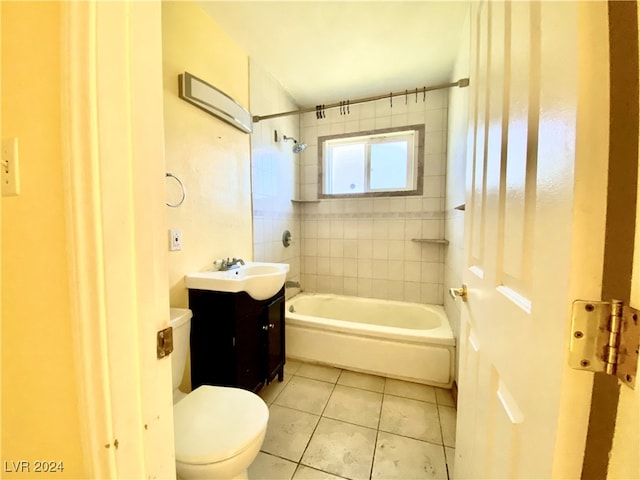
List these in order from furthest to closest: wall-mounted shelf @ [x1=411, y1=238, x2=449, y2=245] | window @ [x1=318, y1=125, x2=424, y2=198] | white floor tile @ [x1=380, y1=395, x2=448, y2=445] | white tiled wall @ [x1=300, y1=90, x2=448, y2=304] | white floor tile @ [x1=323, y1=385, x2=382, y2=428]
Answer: window @ [x1=318, y1=125, x2=424, y2=198], white tiled wall @ [x1=300, y1=90, x2=448, y2=304], wall-mounted shelf @ [x1=411, y1=238, x2=449, y2=245], white floor tile @ [x1=323, y1=385, x2=382, y2=428], white floor tile @ [x1=380, y1=395, x2=448, y2=445]

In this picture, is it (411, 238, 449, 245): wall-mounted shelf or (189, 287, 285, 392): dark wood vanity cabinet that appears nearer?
(189, 287, 285, 392): dark wood vanity cabinet

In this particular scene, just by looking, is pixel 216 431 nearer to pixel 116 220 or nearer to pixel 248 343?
pixel 248 343

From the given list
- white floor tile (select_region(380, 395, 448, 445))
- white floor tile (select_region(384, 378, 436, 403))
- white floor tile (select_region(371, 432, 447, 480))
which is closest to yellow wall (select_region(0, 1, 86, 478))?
white floor tile (select_region(371, 432, 447, 480))

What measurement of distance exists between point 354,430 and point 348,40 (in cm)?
261

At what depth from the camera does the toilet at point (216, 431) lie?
837 mm

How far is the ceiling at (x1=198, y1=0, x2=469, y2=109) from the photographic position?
4.99ft

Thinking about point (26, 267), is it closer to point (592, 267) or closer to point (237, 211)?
point (592, 267)

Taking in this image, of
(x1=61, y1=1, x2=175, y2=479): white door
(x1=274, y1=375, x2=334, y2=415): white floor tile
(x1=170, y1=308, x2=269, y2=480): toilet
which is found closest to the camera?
(x1=61, y1=1, x2=175, y2=479): white door

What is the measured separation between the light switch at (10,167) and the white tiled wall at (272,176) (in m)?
1.58

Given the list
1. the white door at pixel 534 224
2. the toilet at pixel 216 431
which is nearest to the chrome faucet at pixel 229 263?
the toilet at pixel 216 431

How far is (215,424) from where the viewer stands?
961 mm

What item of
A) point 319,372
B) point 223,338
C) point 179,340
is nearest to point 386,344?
point 319,372

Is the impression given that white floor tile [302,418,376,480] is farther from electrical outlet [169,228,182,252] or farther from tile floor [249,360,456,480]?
electrical outlet [169,228,182,252]

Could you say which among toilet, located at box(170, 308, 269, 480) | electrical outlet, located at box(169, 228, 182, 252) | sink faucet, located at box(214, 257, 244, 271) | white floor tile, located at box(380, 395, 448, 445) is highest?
electrical outlet, located at box(169, 228, 182, 252)
